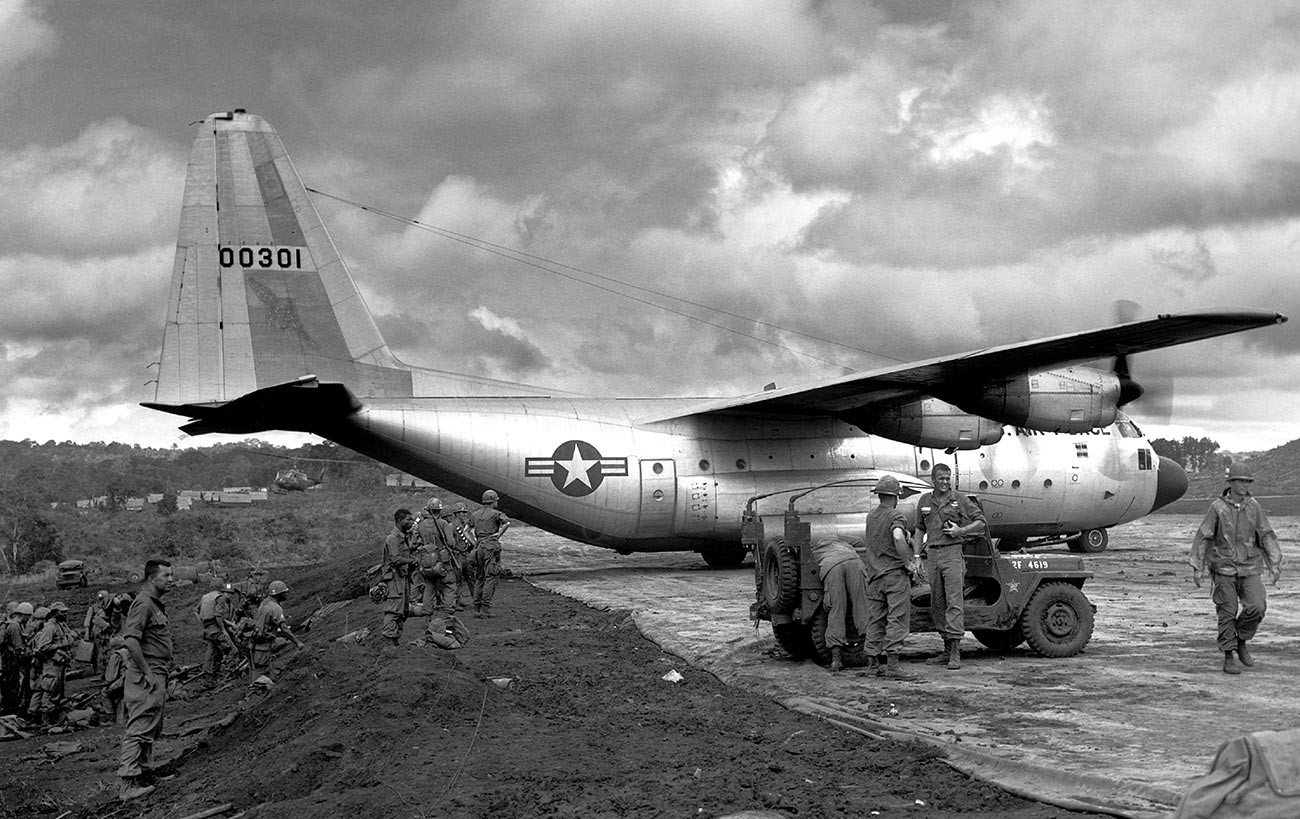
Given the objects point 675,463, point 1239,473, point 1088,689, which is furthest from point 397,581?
point 1239,473

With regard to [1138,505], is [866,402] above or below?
above

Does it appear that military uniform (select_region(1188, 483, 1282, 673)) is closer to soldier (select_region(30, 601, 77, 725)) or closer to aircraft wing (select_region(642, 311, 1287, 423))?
aircraft wing (select_region(642, 311, 1287, 423))

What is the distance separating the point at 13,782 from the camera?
38.7 ft

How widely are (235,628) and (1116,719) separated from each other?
1271 cm

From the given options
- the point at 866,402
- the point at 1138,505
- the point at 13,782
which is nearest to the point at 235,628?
the point at 13,782

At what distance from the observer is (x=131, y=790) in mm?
9859

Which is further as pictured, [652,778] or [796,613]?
[796,613]

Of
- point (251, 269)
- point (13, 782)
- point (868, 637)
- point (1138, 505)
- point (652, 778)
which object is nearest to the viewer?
point (652, 778)

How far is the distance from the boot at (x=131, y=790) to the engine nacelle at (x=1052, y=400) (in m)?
14.7

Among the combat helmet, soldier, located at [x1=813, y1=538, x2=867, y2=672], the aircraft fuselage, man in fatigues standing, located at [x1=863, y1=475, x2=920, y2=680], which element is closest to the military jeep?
soldier, located at [x1=813, y1=538, x2=867, y2=672]

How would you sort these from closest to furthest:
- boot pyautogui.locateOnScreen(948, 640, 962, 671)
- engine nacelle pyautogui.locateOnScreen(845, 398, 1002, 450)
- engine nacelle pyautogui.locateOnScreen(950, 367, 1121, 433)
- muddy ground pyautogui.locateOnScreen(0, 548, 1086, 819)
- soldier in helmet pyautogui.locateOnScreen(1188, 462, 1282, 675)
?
muddy ground pyautogui.locateOnScreen(0, 548, 1086, 819), soldier in helmet pyautogui.locateOnScreen(1188, 462, 1282, 675), boot pyautogui.locateOnScreen(948, 640, 962, 671), engine nacelle pyautogui.locateOnScreen(950, 367, 1121, 433), engine nacelle pyautogui.locateOnScreen(845, 398, 1002, 450)

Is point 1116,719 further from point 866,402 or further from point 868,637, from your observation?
point 866,402

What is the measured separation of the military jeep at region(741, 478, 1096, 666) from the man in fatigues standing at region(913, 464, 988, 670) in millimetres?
247

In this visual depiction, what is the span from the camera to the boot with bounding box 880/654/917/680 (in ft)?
35.2
